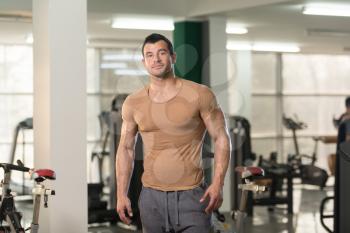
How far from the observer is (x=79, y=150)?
529cm

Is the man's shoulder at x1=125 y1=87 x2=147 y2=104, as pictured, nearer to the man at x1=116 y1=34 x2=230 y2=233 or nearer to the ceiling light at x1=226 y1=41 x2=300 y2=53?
the man at x1=116 y1=34 x2=230 y2=233

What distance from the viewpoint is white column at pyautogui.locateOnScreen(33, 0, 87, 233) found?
5199 mm

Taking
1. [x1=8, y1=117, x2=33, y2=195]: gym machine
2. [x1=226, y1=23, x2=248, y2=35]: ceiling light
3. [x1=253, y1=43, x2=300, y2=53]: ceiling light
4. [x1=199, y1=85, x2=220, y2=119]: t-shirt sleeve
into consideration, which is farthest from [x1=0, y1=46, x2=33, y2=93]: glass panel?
[x1=199, y1=85, x2=220, y2=119]: t-shirt sleeve

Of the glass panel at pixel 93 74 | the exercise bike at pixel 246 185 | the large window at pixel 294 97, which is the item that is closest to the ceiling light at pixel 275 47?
the large window at pixel 294 97

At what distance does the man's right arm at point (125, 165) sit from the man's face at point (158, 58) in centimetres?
27

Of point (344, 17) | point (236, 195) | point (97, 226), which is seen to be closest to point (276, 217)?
point (236, 195)

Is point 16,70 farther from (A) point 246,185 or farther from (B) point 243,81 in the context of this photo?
(A) point 246,185

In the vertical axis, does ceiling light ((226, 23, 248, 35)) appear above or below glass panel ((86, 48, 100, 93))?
above

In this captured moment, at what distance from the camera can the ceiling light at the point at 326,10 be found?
772cm

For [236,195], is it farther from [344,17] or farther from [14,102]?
[14,102]

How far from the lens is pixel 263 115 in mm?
12852

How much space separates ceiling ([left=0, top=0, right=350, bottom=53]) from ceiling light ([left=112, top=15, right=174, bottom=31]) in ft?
0.55

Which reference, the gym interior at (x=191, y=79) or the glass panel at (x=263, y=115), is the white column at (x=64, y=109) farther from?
the glass panel at (x=263, y=115)

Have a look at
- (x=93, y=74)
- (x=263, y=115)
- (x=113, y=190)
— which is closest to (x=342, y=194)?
(x=113, y=190)
